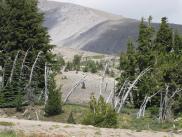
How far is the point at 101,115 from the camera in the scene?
45.2 m

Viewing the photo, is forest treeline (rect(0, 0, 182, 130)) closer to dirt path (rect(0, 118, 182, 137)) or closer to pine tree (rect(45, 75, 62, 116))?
pine tree (rect(45, 75, 62, 116))

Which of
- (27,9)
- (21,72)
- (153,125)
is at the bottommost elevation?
(153,125)

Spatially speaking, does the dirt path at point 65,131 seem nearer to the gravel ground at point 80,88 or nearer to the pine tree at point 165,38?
the pine tree at point 165,38

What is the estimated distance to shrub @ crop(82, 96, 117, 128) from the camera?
45125 mm

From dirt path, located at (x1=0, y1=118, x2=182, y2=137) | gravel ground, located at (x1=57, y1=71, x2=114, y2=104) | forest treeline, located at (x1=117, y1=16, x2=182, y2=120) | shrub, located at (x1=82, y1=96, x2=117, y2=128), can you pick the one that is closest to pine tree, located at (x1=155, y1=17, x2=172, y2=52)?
forest treeline, located at (x1=117, y1=16, x2=182, y2=120)

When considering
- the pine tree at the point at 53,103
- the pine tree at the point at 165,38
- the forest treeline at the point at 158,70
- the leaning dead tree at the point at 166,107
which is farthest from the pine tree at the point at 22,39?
the pine tree at the point at 165,38

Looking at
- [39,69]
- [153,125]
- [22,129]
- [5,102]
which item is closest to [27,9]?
[39,69]

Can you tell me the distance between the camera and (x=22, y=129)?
3653 cm

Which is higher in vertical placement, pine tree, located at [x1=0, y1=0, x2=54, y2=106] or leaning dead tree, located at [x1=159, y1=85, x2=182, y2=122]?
pine tree, located at [x1=0, y1=0, x2=54, y2=106]

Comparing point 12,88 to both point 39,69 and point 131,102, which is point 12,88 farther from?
point 131,102

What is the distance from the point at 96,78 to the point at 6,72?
132 feet

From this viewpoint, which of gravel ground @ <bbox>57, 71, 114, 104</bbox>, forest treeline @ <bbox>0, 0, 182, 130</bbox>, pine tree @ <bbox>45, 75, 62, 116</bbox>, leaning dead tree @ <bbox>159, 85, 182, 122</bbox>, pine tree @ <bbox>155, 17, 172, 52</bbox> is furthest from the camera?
gravel ground @ <bbox>57, 71, 114, 104</bbox>

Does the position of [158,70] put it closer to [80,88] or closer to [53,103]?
[53,103]

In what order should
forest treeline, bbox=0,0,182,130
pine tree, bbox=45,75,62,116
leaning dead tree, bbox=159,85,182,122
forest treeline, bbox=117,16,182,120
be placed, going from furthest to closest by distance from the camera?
forest treeline, bbox=117,16,182,120 → forest treeline, bbox=0,0,182,130 → pine tree, bbox=45,75,62,116 → leaning dead tree, bbox=159,85,182,122
